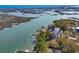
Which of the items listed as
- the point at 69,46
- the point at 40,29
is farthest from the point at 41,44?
the point at 69,46

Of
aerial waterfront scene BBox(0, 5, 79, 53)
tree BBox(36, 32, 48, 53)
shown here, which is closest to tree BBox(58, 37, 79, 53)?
aerial waterfront scene BBox(0, 5, 79, 53)

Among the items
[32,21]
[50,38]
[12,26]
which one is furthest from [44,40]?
[12,26]

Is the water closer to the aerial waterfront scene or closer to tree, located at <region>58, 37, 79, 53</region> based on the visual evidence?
the aerial waterfront scene

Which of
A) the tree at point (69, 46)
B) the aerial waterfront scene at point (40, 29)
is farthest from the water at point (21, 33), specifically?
the tree at point (69, 46)

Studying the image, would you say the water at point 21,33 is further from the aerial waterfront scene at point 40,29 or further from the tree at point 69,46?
the tree at point 69,46

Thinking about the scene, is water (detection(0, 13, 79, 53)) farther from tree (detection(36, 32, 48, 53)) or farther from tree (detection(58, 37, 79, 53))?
tree (detection(58, 37, 79, 53))
